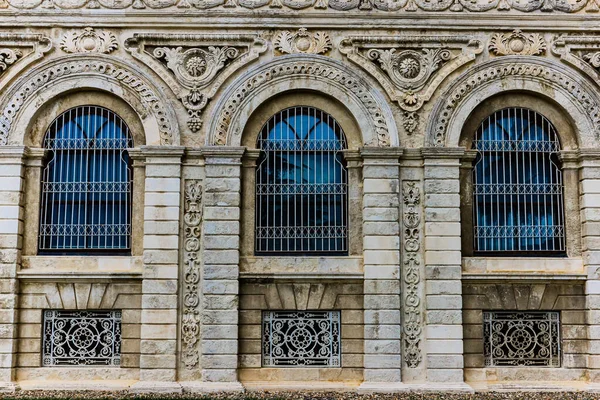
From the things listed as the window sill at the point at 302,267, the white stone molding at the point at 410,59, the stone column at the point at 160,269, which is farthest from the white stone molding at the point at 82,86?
the white stone molding at the point at 410,59

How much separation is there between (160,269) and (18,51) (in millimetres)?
5940

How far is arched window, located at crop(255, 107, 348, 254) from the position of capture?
15.7 meters

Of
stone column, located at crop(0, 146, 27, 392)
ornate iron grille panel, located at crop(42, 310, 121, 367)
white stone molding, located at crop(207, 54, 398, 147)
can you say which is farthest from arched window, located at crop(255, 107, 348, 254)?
stone column, located at crop(0, 146, 27, 392)

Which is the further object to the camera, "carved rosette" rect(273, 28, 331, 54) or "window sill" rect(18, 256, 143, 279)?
"carved rosette" rect(273, 28, 331, 54)

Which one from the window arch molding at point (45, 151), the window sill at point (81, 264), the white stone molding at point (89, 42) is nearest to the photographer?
the window sill at point (81, 264)

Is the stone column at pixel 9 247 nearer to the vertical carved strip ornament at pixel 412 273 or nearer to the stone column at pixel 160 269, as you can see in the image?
the stone column at pixel 160 269

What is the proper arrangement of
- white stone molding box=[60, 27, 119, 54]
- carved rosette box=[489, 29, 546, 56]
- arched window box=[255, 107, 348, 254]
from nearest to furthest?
1. arched window box=[255, 107, 348, 254]
2. white stone molding box=[60, 27, 119, 54]
3. carved rosette box=[489, 29, 546, 56]

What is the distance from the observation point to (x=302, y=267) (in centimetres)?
1540

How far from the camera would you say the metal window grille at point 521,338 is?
50.3 feet

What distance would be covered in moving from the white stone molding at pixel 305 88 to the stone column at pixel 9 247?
4427mm

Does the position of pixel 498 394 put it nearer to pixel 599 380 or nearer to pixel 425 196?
pixel 599 380

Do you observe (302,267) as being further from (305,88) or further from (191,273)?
(305,88)

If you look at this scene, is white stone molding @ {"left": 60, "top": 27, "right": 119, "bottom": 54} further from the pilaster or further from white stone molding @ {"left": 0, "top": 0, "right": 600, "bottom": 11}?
the pilaster

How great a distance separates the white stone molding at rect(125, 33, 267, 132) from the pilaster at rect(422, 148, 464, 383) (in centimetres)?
470
